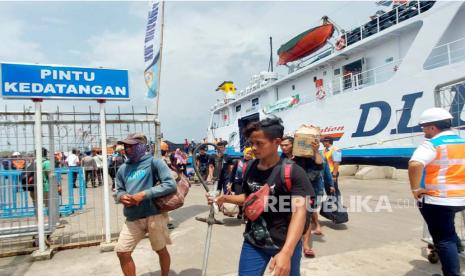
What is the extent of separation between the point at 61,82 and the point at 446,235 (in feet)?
16.0

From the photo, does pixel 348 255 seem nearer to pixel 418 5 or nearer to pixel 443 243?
pixel 443 243

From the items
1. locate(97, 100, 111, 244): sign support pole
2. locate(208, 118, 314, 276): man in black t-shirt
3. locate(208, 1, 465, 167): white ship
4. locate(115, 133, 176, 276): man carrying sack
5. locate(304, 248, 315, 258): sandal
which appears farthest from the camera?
locate(208, 1, 465, 167): white ship

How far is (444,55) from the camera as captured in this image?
39.1ft

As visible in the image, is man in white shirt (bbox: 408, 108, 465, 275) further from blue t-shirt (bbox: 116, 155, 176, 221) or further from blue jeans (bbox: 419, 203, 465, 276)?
blue t-shirt (bbox: 116, 155, 176, 221)

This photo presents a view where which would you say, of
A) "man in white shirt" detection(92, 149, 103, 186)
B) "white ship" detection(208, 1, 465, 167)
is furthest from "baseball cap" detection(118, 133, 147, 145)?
"white ship" detection(208, 1, 465, 167)

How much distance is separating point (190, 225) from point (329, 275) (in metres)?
3.18

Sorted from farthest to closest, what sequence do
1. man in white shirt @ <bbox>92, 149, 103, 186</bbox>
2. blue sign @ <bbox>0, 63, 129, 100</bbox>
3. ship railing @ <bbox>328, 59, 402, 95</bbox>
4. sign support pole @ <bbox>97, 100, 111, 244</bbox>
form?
ship railing @ <bbox>328, 59, 402, 95</bbox>
man in white shirt @ <bbox>92, 149, 103, 186</bbox>
sign support pole @ <bbox>97, 100, 111, 244</bbox>
blue sign @ <bbox>0, 63, 129, 100</bbox>

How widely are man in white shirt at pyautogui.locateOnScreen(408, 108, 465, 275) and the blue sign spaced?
13.1ft

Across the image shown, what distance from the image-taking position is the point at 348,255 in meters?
4.23

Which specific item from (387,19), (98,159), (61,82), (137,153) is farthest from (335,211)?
(387,19)

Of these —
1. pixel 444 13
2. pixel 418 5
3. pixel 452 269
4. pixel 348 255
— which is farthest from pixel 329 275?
pixel 418 5

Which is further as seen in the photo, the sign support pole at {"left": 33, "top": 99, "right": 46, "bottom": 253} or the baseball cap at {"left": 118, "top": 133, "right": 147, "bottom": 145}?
the sign support pole at {"left": 33, "top": 99, "right": 46, "bottom": 253}

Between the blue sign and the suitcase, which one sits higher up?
the blue sign

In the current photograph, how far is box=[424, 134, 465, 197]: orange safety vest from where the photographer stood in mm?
2869
